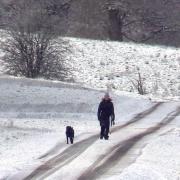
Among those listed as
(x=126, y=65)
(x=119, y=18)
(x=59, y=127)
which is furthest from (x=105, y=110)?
(x=119, y=18)

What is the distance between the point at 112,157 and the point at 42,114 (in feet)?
34.6

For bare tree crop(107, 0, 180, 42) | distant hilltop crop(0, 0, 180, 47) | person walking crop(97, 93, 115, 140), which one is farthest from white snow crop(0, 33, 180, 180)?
bare tree crop(107, 0, 180, 42)

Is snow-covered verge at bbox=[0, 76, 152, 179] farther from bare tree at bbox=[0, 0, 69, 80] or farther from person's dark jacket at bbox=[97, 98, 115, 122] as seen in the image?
bare tree at bbox=[0, 0, 69, 80]

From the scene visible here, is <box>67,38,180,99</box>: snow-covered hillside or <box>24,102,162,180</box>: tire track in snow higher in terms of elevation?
<box>67,38,180,99</box>: snow-covered hillside

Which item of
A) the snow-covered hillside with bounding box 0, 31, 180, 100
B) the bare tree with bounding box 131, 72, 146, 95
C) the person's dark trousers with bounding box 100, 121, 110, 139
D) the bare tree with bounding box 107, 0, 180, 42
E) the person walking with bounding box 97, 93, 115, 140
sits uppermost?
the bare tree with bounding box 107, 0, 180, 42

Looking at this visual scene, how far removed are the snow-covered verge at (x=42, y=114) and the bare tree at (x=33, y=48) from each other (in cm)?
368

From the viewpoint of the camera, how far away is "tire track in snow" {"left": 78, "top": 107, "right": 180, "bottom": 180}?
1777 cm

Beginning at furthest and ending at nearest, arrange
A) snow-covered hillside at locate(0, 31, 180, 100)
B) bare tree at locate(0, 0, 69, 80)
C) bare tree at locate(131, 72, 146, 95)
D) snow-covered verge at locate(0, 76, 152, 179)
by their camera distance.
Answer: snow-covered hillside at locate(0, 31, 180, 100) → bare tree at locate(0, 0, 69, 80) → bare tree at locate(131, 72, 146, 95) → snow-covered verge at locate(0, 76, 152, 179)

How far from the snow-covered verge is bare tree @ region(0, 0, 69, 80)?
368 centimetres

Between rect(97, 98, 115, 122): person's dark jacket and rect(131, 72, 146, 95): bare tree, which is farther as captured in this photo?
rect(131, 72, 146, 95): bare tree

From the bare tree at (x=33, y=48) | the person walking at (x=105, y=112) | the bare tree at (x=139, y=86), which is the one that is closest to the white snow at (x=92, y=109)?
the bare tree at (x=139, y=86)

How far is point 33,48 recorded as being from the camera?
1564 inches

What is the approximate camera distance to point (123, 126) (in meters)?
26.6

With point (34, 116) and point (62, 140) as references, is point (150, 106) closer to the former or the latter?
point (34, 116)
